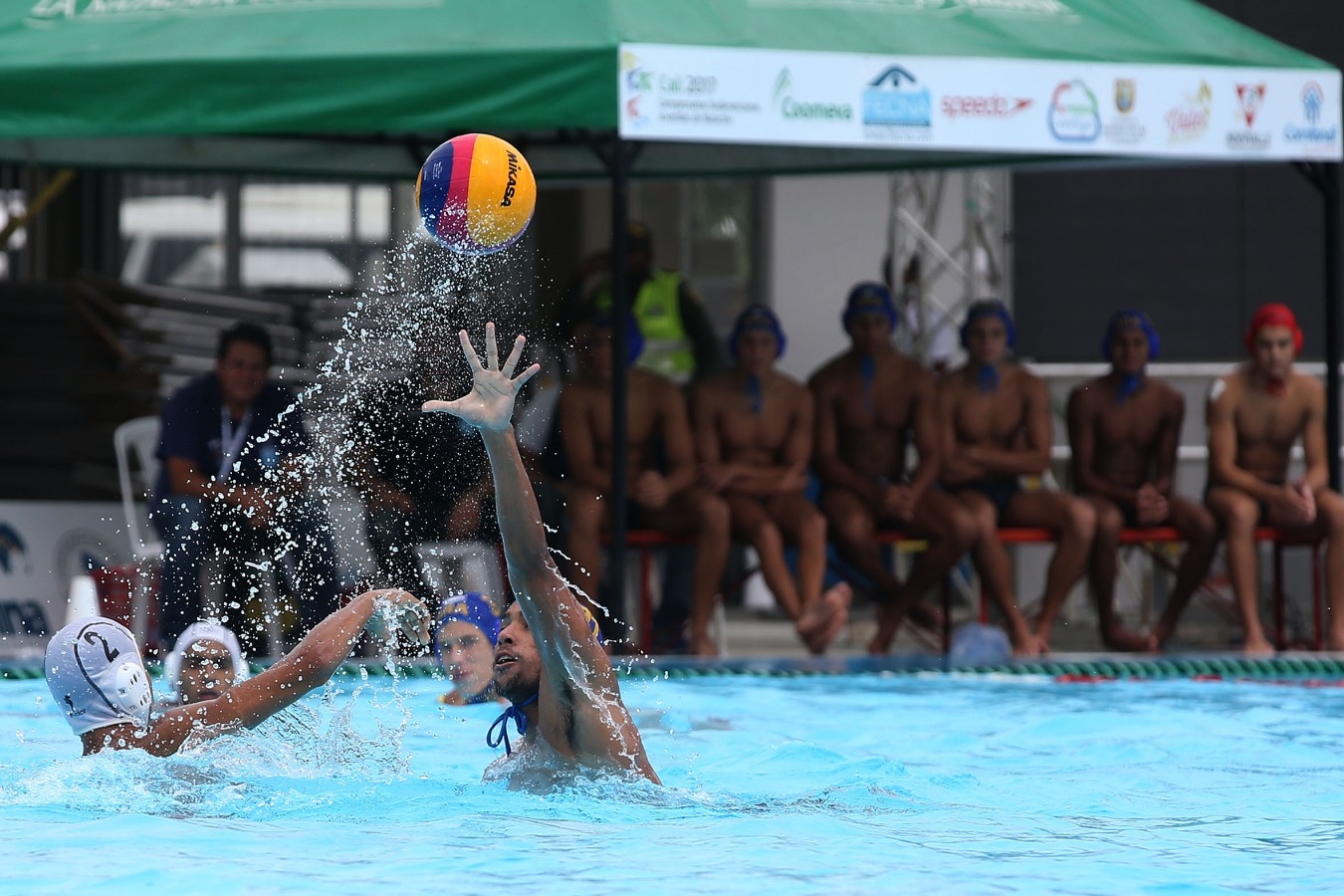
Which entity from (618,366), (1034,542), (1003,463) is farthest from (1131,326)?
(618,366)

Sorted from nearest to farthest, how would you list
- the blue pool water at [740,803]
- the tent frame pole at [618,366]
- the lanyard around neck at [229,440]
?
A: 1. the blue pool water at [740,803]
2. the tent frame pole at [618,366]
3. the lanyard around neck at [229,440]

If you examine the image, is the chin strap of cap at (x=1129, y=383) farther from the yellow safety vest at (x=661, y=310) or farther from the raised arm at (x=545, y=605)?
the raised arm at (x=545, y=605)

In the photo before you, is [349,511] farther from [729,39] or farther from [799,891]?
[799,891]

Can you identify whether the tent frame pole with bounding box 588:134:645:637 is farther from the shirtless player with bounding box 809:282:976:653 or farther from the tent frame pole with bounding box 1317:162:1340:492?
the tent frame pole with bounding box 1317:162:1340:492

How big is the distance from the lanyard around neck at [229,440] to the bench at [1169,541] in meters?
2.94

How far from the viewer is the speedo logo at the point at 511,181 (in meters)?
5.02

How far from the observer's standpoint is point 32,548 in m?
8.50

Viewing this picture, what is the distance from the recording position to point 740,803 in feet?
16.5

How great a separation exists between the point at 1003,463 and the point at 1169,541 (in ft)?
2.81

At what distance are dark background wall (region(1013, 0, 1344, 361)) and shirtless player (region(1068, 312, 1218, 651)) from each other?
2363mm

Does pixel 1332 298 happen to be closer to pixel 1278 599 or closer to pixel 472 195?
pixel 1278 599

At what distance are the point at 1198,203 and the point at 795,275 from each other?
2.64 m

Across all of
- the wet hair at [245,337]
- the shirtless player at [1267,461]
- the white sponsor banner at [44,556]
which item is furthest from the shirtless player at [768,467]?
the white sponsor banner at [44,556]

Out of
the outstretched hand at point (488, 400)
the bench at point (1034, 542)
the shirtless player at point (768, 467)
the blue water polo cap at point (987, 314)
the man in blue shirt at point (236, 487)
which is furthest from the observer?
the blue water polo cap at point (987, 314)
